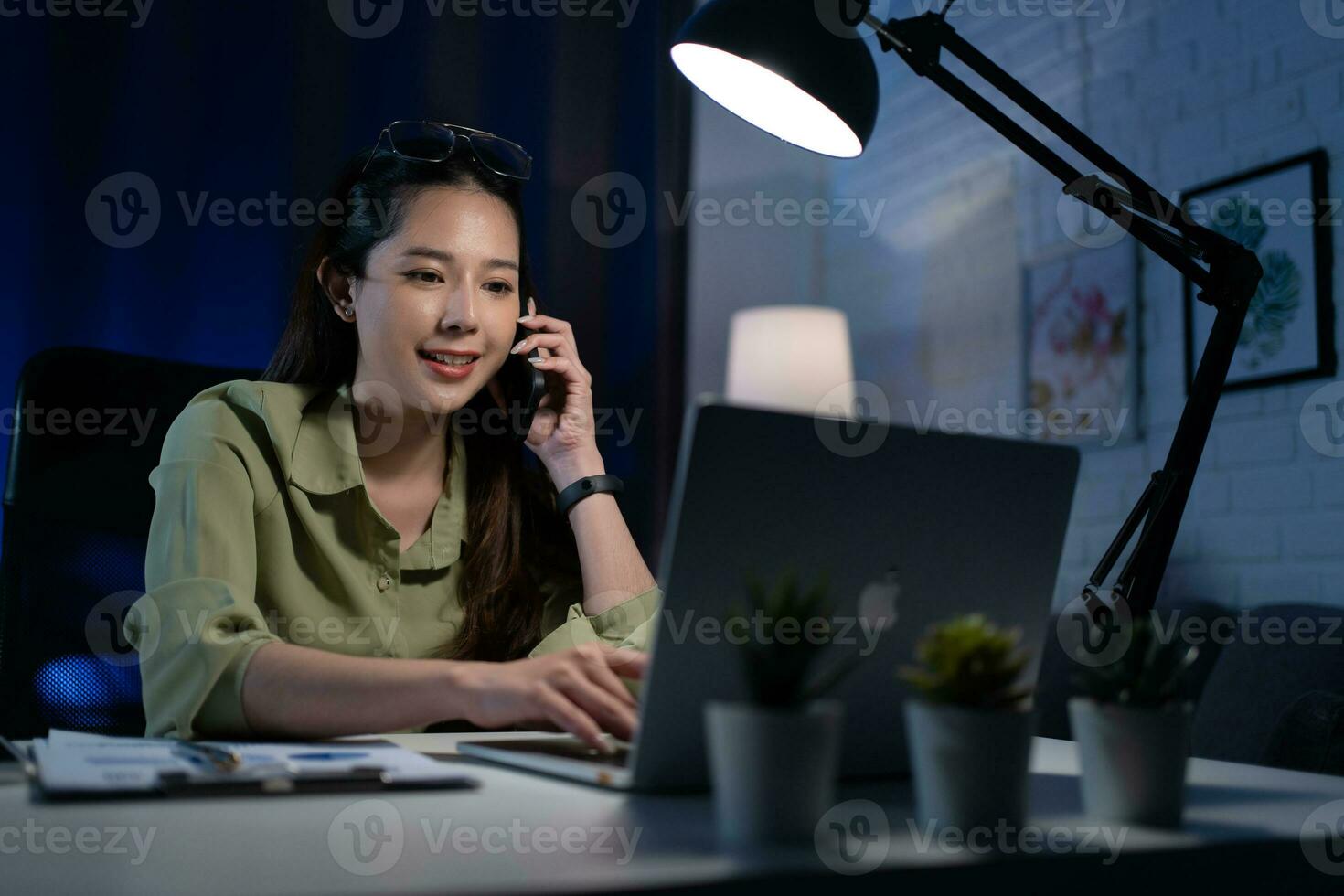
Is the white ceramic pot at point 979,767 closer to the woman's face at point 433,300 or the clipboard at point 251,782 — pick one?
the clipboard at point 251,782

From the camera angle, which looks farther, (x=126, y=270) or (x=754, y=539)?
(x=126, y=270)

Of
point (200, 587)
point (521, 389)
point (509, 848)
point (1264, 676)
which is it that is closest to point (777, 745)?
point (509, 848)

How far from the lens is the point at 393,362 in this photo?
145 centimetres

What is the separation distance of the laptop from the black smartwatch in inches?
27.9

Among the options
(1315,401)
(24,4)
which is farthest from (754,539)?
(24,4)

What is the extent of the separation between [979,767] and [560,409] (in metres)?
1.11

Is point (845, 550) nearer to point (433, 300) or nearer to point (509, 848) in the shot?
point (509, 848)

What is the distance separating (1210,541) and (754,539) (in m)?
1.80

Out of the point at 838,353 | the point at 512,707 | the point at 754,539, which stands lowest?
the point at 512,707

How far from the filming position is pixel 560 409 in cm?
161

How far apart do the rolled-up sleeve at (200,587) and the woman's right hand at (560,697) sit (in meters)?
0.21

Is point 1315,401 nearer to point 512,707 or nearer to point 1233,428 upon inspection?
point 1233,428

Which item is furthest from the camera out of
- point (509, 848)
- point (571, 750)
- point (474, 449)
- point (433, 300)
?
point (474, 449)

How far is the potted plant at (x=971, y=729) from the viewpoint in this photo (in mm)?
559
